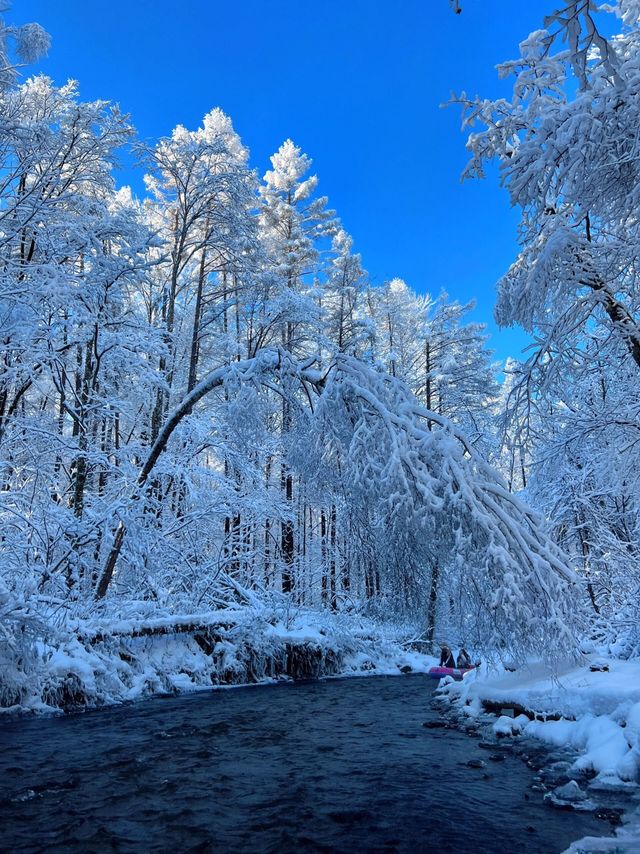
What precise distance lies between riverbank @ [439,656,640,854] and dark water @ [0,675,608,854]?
36 cm

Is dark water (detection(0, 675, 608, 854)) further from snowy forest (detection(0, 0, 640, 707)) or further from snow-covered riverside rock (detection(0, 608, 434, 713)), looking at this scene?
snowy forest (detection(0, 0, 640, 707))

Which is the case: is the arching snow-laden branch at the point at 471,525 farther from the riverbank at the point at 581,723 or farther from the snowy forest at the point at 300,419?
the riverbank at the point at 581,723

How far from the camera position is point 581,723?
24.5ft

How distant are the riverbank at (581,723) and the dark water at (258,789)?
1.19 ft

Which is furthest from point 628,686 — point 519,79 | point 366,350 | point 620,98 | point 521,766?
point 366,350

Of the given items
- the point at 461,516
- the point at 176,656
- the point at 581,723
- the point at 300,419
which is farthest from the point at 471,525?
the point at 176,656

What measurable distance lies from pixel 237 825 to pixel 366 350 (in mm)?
20217

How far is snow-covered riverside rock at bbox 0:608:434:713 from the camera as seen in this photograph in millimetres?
8812

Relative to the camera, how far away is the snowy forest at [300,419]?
4.21m

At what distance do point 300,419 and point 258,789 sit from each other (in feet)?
12.9

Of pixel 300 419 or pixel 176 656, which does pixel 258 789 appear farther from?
pixel 176 656

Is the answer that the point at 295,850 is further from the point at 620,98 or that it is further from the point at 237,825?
the point at 620,98

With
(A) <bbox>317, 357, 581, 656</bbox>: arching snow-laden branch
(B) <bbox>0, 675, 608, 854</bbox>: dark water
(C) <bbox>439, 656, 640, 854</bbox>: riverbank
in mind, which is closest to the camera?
(A) <bbox>317, 357, 581, 656</bbox>: arching snow-laden branch

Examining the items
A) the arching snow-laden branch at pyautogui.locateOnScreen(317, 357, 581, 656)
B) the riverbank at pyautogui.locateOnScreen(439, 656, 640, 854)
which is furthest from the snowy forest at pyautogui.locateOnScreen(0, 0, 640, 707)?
the riverbank at pyautogui.locateOnScreen(439, 656, 640, 854)
